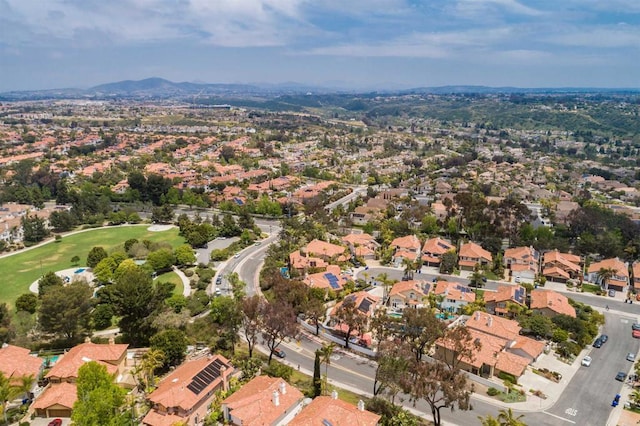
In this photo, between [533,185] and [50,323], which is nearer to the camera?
[50,323]

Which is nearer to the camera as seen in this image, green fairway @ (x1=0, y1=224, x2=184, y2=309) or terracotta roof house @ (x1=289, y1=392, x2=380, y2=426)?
terracotta roof house @ (x1=289, y1=392, x2=380, y2=426)

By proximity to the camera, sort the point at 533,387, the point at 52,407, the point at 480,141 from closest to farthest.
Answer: the point at 52,407 → the point at 533,387 → the point at 480,141

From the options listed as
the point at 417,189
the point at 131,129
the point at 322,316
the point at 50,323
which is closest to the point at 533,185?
the point at 417,189

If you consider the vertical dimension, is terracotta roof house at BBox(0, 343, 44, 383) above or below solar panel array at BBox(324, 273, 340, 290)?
above

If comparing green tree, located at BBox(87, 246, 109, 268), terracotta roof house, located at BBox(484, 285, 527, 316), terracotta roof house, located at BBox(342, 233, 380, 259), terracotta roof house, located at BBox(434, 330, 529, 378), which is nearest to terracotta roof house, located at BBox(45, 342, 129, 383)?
terracotta roof house, located at BBox(434, 330, 529, 378)

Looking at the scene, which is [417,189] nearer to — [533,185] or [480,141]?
[533,185]

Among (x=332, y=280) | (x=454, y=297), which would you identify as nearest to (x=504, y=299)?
(x=454, y=297)

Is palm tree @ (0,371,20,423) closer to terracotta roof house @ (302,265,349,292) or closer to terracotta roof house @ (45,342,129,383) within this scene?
terracotta roof house @ (45,342,129,383)
